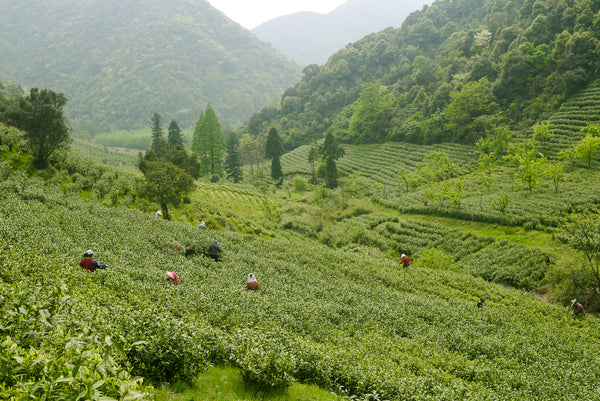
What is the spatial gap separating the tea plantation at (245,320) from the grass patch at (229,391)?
20cm

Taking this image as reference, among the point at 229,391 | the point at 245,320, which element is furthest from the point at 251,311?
the point at 229,391

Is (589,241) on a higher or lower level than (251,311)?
lower

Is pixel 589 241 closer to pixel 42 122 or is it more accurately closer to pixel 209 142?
pixel 42 122

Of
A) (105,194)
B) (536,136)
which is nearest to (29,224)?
(105,194)

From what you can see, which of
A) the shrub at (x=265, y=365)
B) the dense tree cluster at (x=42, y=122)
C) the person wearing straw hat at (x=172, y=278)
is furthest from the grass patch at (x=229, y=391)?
the dense tree cluster at (x=42, y=122)

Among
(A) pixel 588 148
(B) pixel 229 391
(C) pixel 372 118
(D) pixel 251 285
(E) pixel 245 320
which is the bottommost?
(D) pixel 251 285

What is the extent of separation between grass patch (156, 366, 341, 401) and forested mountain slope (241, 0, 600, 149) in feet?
204

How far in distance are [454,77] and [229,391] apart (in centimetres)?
8589

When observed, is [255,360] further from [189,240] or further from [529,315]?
[529,315]

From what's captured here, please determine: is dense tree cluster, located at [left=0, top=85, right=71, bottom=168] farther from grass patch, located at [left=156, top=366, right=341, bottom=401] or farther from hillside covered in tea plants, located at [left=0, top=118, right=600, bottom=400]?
grass patch, located at [left=156, top=366, right=341, bottom=401]

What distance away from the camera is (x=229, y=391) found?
7.27m

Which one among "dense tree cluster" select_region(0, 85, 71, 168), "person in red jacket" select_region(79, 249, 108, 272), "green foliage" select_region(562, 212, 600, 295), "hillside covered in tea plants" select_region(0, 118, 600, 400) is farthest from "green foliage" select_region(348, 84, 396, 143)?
"person in red jacket" select_region(79, 249, 108, 272)

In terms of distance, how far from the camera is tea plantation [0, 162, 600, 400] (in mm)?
5324

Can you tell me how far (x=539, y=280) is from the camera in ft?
80.6
